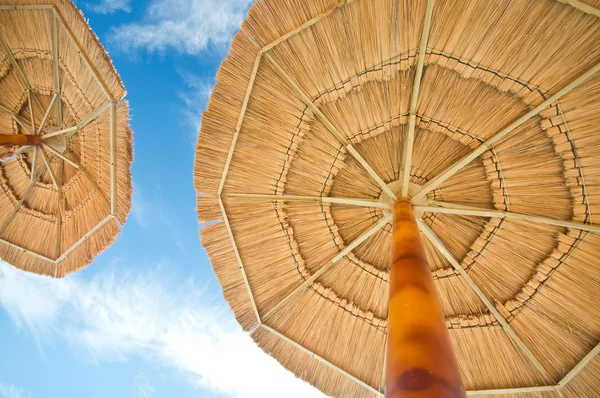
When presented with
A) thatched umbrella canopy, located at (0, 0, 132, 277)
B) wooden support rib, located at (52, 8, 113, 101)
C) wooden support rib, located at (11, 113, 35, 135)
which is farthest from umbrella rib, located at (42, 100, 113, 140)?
wooden support rib, located at (11, 113, 35, 135)

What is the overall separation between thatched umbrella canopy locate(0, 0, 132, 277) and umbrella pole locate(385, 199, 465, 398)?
176 inches

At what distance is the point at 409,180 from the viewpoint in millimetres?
4207

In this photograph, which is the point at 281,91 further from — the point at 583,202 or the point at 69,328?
the point at 69,328

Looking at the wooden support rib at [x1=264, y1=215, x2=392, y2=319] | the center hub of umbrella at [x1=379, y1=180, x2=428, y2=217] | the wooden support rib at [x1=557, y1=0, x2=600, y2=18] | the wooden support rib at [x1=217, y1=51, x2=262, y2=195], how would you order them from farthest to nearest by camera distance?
the wooden support rib at [x1=264, y1=215, x2=392, y2=319], the center hub of umbrella at [x1=379, y1=180, x2=428, y2=217], the wooden support rib at [x1=217, y1=51, x2=262, y2=195], the wooden support rib at [x1=557, y1=0, x2=600, y2=18]

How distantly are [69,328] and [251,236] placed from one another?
12.6 m

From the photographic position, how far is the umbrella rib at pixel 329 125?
149 inches

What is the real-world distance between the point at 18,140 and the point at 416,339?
5.73m

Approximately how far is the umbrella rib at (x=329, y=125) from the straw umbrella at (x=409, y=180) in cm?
1

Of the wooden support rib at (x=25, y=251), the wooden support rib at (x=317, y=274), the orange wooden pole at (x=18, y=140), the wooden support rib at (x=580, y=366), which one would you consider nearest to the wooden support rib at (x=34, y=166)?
the orange wooden pole at (x=18, y=140)

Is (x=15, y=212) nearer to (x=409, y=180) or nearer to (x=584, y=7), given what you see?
(x=409, y=180)

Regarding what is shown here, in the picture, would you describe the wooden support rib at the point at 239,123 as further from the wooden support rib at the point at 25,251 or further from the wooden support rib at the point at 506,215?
the wooden support rib at the point at 25,251

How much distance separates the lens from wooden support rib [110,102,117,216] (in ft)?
17.7

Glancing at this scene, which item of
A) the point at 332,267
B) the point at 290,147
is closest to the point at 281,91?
the point at 290,147

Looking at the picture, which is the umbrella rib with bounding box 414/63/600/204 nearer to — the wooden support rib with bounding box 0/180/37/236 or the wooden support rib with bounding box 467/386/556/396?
the wooden support rib with bounding box 467/386/556/396
